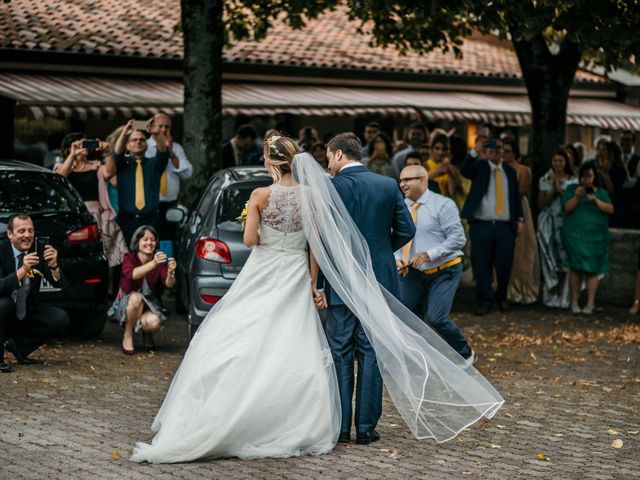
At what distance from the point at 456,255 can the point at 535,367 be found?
4.73 feet

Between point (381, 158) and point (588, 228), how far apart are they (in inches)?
100

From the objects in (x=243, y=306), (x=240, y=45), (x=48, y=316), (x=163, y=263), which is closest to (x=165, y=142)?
(x=163, y=263)

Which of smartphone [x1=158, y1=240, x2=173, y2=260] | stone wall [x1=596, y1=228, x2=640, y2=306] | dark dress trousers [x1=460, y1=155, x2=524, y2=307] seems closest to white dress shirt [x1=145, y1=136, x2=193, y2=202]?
smartphone [x1=158, y1=240, x2=173, y2=260]

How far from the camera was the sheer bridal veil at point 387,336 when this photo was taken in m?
7.70

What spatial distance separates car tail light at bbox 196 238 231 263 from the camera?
36.9ft

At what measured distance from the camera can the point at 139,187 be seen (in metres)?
13.5

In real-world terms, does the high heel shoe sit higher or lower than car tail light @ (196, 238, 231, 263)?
lower

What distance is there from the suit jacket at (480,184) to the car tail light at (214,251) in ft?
14.6

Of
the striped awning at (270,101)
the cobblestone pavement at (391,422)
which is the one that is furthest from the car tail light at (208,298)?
the striped awning at (270,101)

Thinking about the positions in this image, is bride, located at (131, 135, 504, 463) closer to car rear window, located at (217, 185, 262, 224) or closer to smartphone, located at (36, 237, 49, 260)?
car rear window, located at (217, 185, 262, 224)

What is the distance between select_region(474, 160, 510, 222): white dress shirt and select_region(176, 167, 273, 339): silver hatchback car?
11.8 ft

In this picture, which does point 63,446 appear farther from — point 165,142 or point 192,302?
point 165,142

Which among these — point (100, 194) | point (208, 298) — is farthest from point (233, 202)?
point (100, 194)

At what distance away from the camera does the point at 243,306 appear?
7.66 metres
